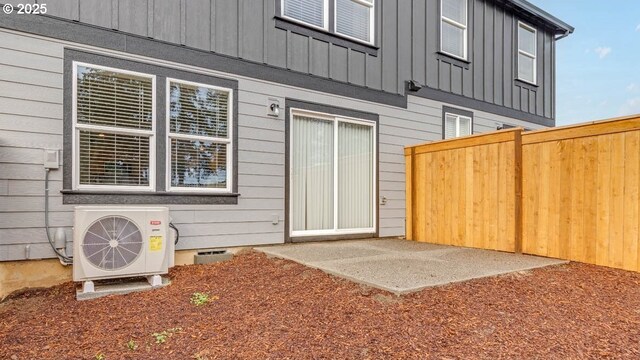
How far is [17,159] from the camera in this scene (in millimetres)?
3889

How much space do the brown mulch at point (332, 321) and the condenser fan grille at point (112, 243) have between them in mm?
383

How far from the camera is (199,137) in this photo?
5.04m

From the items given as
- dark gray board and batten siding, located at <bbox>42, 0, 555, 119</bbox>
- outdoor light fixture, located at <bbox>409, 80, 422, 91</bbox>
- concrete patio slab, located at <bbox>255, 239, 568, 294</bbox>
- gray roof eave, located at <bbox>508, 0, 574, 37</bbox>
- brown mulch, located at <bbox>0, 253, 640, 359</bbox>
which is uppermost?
gray roof eave, located at <bbox>508, 0, 574, 37</bbox>

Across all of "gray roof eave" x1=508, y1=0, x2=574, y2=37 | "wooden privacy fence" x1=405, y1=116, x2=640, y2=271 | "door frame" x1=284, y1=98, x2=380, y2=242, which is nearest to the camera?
"wooden privacy fence" x1=405, y1=116, x2=640, y2=271

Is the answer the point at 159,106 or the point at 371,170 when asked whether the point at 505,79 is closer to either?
the point at 371,170

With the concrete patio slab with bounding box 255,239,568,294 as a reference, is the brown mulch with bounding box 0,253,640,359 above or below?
below

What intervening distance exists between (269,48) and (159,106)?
5.99 feet

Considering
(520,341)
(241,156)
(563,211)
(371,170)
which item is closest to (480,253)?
(563,211)

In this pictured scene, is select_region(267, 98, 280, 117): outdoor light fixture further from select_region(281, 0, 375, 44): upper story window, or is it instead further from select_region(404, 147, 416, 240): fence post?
select_region(404, 147, 416, 240): fence post

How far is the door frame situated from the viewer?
5.71 m

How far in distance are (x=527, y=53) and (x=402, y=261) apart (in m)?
7.51

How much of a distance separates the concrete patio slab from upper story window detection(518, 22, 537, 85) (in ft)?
19.1

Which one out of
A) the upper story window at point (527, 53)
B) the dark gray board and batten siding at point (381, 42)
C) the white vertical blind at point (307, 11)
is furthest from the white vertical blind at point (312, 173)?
the upper story window at point (527, 53)

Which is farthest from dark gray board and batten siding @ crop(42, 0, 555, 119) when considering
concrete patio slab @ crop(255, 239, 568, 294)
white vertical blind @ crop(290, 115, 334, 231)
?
concrete patio slab @ crop(255, 239, 568, 294)
